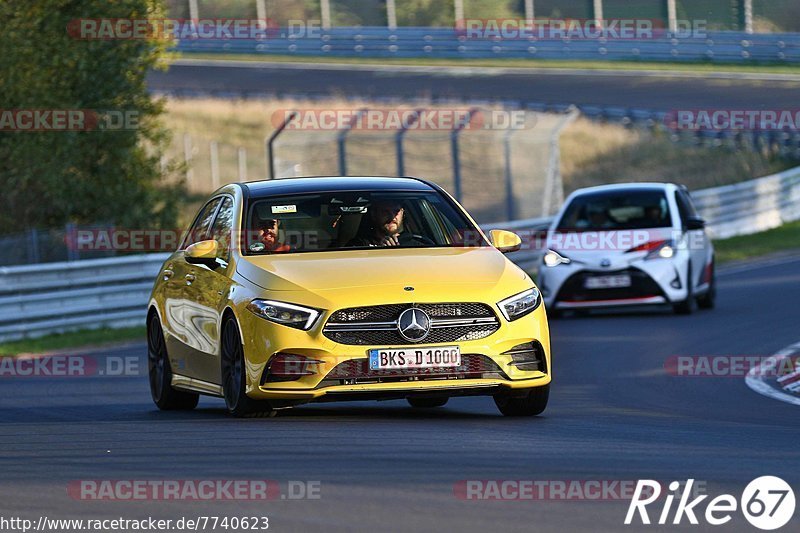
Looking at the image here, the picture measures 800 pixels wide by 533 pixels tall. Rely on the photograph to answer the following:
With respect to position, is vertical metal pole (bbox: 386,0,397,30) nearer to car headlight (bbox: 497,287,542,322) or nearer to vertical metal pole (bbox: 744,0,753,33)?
vertical metal pole (bbox: 744,0,753,33)

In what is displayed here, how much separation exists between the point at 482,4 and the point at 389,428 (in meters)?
43.7

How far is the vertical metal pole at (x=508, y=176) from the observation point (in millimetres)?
27844

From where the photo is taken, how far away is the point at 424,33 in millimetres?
52688

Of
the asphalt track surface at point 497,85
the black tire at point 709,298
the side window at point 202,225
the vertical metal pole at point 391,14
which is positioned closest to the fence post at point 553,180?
the black tire at point 709,298

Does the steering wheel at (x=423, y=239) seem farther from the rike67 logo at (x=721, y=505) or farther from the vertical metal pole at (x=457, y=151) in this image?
the vertical metal pole at (x=457, y=151)

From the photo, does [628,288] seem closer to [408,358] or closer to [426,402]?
[426,402]

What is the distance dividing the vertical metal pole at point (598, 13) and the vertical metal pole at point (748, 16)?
454 cm

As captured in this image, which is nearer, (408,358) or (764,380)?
(408,358)

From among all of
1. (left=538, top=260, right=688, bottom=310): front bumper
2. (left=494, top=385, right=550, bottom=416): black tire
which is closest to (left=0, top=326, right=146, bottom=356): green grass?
(left=538, top=260, right=688, bottom=310): front bumper

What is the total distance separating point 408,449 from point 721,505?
2.19 m

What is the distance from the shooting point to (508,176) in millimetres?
28422

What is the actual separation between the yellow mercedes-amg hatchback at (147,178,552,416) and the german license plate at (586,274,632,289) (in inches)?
350

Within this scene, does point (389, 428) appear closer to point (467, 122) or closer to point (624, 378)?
point (624, 378)

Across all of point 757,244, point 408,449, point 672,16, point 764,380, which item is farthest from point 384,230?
point 672,16
